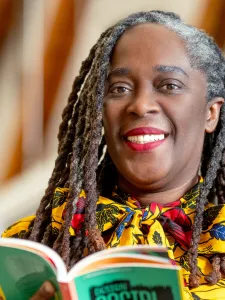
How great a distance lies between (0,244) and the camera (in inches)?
29.8

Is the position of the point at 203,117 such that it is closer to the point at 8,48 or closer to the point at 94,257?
the point at 94,257

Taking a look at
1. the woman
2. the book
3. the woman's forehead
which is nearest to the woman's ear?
the woman

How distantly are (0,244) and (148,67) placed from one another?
1.46ft

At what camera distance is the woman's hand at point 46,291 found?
0.72 metres

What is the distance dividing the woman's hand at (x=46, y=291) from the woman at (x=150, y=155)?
0.80 ft

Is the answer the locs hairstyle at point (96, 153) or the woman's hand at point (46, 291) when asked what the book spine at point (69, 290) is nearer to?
the woman's hand at point (46, 291)

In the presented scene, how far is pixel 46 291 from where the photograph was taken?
718mm

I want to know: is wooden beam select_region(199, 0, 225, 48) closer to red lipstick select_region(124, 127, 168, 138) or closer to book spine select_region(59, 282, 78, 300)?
red lipstick select_region(124, 127, 168, 138)

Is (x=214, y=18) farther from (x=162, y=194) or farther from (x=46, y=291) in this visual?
(x=46, y=291)

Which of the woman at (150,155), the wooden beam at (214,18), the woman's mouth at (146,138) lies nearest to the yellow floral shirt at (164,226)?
the woman at (150,155)

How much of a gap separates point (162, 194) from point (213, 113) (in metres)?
0.20

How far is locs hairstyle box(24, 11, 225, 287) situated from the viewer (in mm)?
997

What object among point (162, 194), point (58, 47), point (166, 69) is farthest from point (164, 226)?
point (58, 47)

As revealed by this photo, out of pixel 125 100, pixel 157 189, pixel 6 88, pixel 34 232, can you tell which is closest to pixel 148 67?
pixel 125 100
